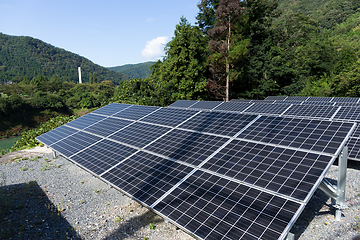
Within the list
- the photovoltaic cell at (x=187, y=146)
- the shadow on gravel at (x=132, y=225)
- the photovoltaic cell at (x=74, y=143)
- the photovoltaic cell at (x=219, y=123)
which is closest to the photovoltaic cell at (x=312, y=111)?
the photovoltaic cell at (x=219, y=123)

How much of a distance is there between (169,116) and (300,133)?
5.94 meters

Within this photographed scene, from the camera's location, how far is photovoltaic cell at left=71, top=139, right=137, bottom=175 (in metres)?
7.47

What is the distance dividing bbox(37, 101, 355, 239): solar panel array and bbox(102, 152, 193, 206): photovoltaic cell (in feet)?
0.10

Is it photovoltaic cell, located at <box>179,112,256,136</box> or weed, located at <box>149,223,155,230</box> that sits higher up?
photovoltaic cell, located at <box>179,112,256,136</box>

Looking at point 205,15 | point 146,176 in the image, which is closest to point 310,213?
point 146,176

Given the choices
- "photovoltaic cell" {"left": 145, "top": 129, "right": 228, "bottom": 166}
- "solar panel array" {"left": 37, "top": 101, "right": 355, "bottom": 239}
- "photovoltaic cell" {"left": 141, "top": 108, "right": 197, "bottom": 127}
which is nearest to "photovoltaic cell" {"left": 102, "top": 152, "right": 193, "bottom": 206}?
"solar panel array" {"left": 37, "top": 101, "right": 355, "bottom": 239}

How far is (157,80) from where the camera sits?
3581 cm

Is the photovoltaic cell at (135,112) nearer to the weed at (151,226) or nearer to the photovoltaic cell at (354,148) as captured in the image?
the weed at (151,226)

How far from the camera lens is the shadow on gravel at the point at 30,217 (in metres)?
6.67

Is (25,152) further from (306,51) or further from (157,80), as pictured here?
(306,51)

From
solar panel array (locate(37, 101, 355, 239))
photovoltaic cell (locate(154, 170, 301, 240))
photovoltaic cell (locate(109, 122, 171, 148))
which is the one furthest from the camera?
photovoltaic cell (locate(109, 122, 171, 148))

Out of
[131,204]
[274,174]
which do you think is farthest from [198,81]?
[274,174]

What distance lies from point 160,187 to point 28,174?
10340mm

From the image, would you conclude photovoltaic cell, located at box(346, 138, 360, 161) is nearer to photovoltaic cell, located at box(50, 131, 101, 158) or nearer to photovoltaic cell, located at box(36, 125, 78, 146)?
photovoltaic cell, located at box(50, 131, 101, 158)
